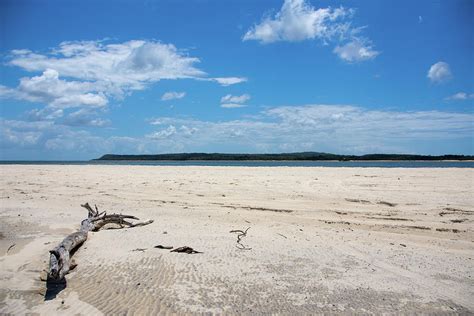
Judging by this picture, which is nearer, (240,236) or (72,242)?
(72,242)

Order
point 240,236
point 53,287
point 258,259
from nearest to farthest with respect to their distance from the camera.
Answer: point 53,287
point 258,259
point 240,236

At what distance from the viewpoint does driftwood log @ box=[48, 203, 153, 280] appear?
5.36 m

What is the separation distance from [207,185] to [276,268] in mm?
11725

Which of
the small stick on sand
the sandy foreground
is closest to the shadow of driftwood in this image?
the sandy foreground

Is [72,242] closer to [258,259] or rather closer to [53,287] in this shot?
[53,287]

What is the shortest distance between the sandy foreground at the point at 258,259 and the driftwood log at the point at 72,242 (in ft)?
0.67

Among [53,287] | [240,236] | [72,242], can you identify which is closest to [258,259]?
[240,236]

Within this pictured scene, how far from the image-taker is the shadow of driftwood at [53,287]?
4.95 metres

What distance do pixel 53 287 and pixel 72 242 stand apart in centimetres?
149

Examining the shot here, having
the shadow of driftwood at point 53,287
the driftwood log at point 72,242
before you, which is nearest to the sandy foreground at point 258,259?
the shadow of driftwood at point 53,287

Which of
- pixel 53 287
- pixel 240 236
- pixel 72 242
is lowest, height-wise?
pixel 53 287

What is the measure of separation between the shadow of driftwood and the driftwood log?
72 mm

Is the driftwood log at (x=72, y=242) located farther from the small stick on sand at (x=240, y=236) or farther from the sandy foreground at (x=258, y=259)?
the small stick on sand at (x=240, y=236)

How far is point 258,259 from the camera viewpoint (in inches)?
251
